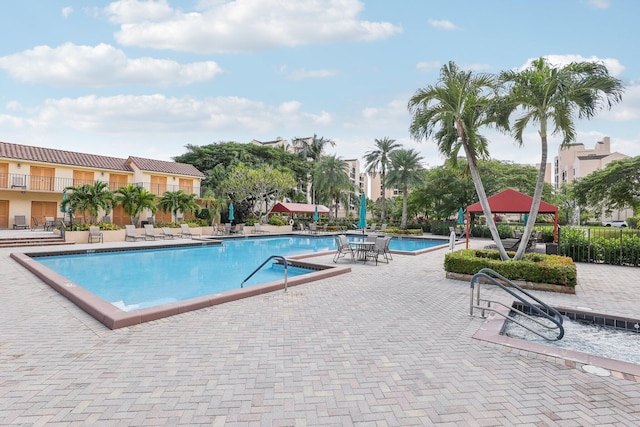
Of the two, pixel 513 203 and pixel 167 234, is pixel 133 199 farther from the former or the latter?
pixel 513 203

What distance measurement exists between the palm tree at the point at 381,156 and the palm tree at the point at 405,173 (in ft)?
5.94

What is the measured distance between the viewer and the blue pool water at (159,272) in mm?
9109

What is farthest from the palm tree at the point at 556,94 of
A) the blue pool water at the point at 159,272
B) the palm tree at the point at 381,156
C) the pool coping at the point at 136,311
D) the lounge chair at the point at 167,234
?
the palm tree at the point at 381,156

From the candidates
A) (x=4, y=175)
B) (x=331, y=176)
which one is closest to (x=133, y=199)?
(x=4, y=175)

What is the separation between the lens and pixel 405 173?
1234 inches

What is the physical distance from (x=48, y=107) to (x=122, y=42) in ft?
24.9

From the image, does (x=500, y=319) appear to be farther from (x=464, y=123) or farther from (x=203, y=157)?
(x=203, y=157)

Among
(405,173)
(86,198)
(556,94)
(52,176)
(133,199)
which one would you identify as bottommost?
(86,198)

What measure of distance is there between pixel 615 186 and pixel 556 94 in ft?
58.5

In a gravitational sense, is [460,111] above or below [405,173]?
below

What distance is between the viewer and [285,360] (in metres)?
3.98

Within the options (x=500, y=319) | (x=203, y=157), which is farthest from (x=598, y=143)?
(x=500, y=319)

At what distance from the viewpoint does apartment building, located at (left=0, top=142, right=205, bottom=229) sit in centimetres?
2441

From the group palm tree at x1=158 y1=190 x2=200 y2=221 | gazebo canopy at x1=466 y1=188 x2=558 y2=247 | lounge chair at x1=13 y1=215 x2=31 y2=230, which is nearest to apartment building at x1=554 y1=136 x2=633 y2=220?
gazebo canopy at x1=466 y1=188 x2=558 y2=247
